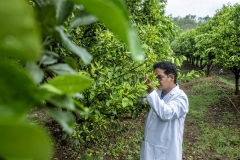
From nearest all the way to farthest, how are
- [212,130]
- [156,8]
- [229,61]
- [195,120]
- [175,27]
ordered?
1. [156,8]
2. [175,27]
3. [212,130]
4. [195,120]
5. [229,61]

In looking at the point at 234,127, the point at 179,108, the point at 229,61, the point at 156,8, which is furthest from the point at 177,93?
the point at 229,61

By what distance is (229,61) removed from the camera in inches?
276

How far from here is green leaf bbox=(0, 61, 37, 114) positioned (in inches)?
8.6

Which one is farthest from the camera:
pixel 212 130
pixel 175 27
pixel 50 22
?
pixel 212 130

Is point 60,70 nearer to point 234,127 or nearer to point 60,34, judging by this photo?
point 60,34

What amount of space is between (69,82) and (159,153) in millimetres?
2061

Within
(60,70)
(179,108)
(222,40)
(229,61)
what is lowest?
(60,70)

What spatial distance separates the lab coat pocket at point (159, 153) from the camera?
220 cm

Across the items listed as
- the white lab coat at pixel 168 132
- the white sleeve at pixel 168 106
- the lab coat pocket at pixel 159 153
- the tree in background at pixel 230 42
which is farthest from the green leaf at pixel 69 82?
the tree in background at pixel 230 42

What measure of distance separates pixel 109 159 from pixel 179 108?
6.03ft

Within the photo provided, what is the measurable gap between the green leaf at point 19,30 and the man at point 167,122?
73.7 inches

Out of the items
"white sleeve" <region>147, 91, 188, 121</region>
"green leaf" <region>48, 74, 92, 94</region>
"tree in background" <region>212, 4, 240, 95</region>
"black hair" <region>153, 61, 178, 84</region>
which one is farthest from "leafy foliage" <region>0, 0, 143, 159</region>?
"tree in background" <region>212, 4, 240, 95</region>

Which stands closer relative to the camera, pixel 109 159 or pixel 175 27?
pixel 109 159

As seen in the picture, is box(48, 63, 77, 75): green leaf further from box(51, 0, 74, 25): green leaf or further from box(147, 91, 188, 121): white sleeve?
box(147, 91, 188, 121): white sleeve
